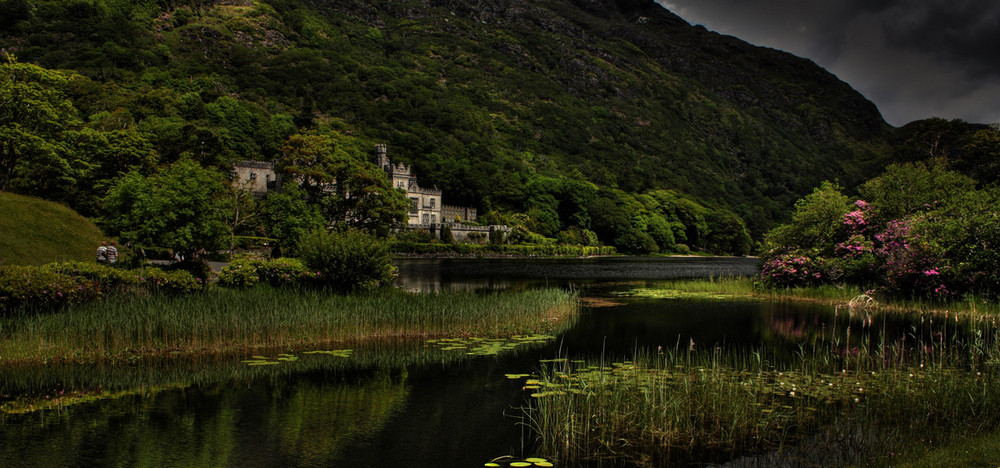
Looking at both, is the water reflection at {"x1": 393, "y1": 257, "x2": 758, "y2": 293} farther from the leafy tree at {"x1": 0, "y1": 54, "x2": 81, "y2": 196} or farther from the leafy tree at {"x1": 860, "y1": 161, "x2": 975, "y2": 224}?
the leafy tree at {"x1": 0, "y1": 54, "x2": 81, "y2": 196}

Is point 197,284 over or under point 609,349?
over

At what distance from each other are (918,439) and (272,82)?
16616cm

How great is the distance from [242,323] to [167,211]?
10.1 metres

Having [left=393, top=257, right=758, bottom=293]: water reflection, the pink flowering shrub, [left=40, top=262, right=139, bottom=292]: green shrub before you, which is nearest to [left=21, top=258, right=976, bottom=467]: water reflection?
[left=40, top=262, right=139, bottom=292]: green shrub

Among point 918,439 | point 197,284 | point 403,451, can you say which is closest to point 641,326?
point 918,439

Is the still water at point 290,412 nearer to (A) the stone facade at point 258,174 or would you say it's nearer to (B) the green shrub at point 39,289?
(B) the green shrub at point 39,289

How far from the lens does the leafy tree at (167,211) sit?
23219 mm

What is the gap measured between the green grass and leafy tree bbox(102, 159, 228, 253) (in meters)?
4.98

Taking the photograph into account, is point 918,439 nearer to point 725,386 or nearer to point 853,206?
point 725,386

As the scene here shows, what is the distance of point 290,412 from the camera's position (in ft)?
35.2

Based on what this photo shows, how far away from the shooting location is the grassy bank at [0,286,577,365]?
14.4 meters

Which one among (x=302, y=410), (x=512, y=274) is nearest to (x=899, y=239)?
(x=302, y=410)

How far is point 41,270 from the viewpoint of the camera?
687 inches

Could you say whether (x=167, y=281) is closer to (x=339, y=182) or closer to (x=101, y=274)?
(x=101, y=274)
